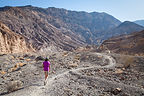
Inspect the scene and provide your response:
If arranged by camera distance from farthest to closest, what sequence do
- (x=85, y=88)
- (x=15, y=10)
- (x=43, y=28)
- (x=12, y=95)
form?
(x=43, y=28), (x=15, y=10), (x=85, y=88), (x=12, y=95)

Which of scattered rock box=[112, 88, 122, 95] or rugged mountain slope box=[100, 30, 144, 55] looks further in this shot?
rugged mountain slope box=[100, 30, 144, 55]

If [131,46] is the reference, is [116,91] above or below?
above

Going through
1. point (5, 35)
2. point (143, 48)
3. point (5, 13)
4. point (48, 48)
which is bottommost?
point (48, 48)

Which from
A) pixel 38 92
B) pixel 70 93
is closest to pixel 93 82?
pixel 70 93

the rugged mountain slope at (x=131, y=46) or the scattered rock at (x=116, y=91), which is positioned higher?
the scattered rock at (x=116, y=91)

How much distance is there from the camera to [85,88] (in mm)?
8195

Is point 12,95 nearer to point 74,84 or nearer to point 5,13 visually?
point 74,84

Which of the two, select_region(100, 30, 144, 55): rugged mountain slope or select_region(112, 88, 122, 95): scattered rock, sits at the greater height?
select_region(112, 88, 122, 95): scattered rock

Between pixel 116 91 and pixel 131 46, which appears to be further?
pixel 131 46

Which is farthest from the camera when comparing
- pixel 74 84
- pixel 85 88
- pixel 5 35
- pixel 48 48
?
pixel 48 48

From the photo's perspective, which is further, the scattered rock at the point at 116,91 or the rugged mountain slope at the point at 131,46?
the rugged mountain slope at the point at 131,46

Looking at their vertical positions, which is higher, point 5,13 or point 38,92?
point 5,13

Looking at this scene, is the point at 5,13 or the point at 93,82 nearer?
the point at 93,82

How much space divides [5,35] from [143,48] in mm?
54818
